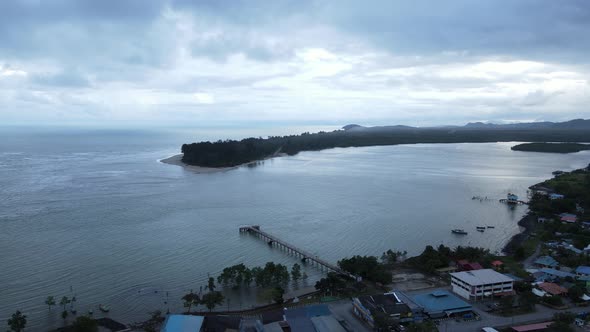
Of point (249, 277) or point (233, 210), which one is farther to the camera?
point (233, 210)

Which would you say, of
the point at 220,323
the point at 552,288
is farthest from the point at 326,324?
the point at 552,288

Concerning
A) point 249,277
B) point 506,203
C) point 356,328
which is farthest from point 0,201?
point 506,203

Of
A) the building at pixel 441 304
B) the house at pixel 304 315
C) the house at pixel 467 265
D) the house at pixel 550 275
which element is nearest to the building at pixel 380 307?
the building at pixel 441 304

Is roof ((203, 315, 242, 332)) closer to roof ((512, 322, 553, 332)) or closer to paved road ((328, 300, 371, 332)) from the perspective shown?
paved road ((328, 300, 371, 332))

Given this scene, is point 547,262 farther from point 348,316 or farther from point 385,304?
point 348,316

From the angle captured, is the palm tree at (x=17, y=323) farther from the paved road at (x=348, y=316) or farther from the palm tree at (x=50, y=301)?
the paved road at (x=348, y=316)

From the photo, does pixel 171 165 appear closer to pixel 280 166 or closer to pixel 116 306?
pixel 280 166

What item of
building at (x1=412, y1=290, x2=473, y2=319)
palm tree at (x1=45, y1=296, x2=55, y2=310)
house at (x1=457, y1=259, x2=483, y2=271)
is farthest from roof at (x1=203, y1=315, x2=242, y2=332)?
house at (x1=457, y1=259, x2=483, y2=271)

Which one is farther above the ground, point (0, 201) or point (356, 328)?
point (0, 201)
